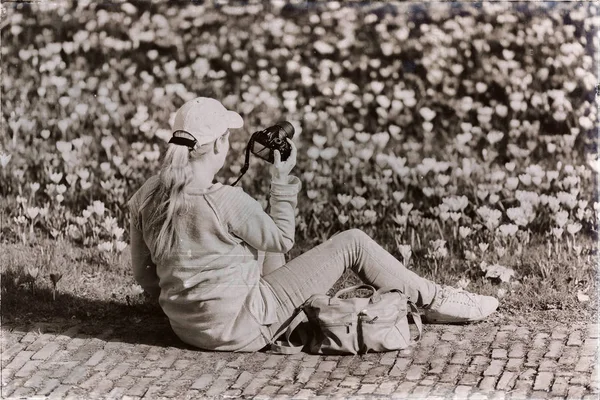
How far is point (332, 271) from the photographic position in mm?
4863

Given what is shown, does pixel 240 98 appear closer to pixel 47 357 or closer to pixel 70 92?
pixel 70 92

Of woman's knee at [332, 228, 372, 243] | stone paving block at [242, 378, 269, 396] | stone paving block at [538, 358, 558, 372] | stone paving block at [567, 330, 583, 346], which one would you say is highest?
woman's knee at [332, 228, 372, 243]

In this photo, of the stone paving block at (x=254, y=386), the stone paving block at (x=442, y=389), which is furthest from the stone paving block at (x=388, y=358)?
the stone paving block at (x=254, y=386)

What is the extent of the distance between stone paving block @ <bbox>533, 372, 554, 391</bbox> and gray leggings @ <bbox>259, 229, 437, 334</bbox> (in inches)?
29.1

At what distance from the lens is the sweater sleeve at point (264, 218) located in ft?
14.8

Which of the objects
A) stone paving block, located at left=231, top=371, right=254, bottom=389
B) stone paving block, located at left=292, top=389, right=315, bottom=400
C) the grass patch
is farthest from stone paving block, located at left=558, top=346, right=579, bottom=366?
stone paving block, located at left=231, top=371, right=254, bottom=389

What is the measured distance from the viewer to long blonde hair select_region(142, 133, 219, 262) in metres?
4.46

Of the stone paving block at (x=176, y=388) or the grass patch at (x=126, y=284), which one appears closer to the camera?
the stone paving block at (x=176, y=388)

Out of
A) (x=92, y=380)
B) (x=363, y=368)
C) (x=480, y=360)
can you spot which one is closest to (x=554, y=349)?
(x=480, y=360)

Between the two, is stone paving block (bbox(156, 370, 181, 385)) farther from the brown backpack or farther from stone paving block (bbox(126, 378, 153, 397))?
the brown backpack

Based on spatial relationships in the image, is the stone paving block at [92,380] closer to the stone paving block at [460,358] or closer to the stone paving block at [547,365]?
the stone paving block at [460,358]

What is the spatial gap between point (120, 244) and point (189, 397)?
174 cm

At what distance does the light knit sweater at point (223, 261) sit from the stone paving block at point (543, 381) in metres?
1.16

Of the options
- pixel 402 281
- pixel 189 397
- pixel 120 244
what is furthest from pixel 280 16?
pixel 189 397
